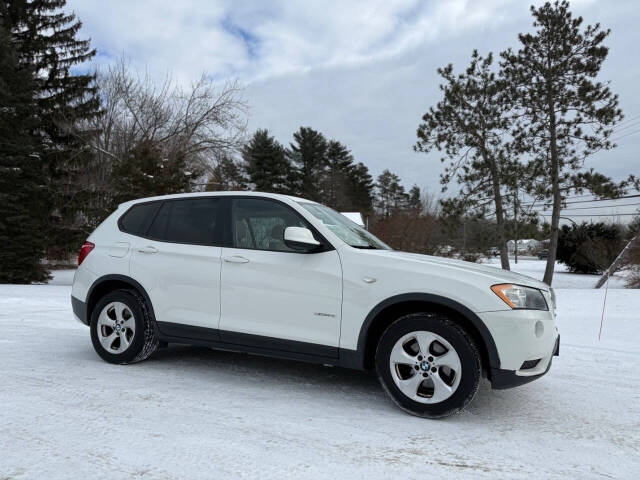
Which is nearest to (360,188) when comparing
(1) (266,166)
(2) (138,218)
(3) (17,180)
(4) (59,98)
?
(1) (266,166)

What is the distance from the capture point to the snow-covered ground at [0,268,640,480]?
9.34ft

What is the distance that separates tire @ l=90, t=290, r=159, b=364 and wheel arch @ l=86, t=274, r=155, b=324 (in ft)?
0.26

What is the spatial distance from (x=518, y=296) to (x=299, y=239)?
1674 millimetres

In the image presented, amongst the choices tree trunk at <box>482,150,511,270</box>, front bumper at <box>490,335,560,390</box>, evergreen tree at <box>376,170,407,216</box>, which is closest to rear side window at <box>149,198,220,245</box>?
front bumper at <box>490,335,560,390</box>

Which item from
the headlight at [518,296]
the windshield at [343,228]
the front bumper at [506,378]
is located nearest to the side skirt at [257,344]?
the windshield at [343,228]

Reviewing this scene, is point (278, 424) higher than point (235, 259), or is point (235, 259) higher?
point (235, 259)

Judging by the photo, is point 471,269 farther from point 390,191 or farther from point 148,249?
point 390,191

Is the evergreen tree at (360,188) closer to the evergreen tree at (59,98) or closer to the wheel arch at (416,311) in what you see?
the evergreen tree at (59,98)

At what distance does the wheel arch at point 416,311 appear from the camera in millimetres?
3578

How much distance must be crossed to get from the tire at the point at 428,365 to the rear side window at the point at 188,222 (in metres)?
1.90

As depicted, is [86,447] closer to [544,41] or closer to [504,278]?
[504,278]

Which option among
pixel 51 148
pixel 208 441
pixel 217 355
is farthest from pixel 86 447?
pixel 51 148

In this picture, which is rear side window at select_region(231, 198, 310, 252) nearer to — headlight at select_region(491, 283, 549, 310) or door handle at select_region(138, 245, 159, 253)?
door handle at select_region(138, 245, 159, 253)

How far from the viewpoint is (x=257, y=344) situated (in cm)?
425
